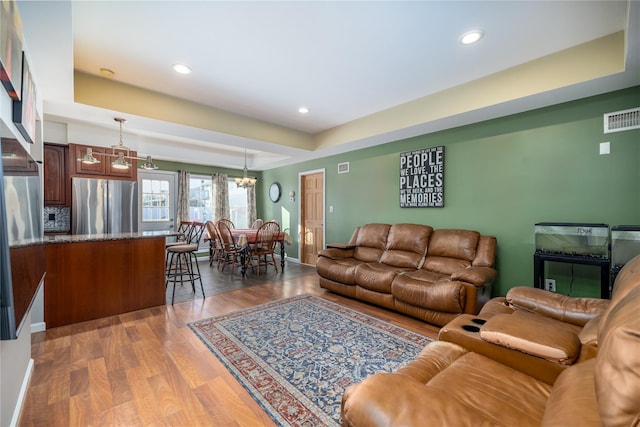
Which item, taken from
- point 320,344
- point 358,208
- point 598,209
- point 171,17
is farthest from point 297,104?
point 598,209

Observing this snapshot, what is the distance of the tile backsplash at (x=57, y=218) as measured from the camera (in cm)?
411

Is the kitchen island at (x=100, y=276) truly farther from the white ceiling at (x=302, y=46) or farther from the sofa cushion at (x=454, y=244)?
the sofa cushion at (x=454, y=244)

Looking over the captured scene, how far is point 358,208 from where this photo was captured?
498 cm

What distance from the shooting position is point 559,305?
5.91 ft

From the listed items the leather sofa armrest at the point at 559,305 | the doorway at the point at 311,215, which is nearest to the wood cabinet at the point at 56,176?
the doorway at the point at 311,215

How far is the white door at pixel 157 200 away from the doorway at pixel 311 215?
304 cm

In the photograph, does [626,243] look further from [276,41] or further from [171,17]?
[171,17]

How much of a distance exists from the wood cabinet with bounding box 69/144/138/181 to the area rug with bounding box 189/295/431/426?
3.30 metres

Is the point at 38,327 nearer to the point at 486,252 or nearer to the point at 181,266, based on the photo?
the point at 181,266

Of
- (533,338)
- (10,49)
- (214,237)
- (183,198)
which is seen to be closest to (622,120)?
(533,338)

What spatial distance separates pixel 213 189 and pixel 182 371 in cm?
553

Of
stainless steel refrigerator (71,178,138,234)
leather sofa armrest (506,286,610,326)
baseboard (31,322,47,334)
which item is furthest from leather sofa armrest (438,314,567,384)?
stainless steel refrigerator (71,178,138,234)

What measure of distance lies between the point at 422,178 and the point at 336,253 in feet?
5.65

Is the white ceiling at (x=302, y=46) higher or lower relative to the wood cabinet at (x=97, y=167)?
higher
